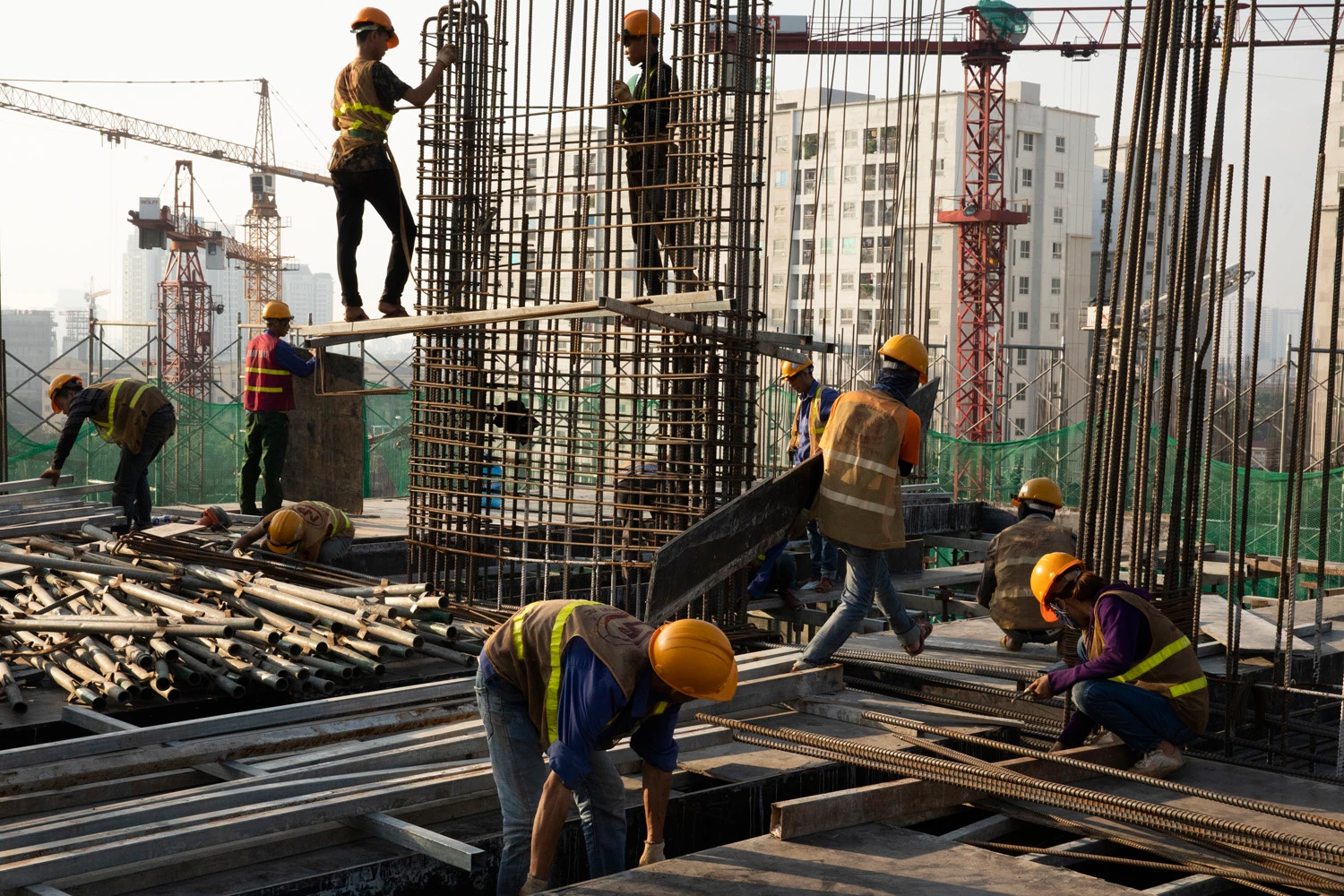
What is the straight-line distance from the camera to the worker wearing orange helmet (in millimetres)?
8531

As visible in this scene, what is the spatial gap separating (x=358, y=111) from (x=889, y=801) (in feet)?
19.6

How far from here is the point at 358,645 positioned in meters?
7.68

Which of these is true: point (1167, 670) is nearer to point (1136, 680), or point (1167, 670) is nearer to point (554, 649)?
point (1136, 680)

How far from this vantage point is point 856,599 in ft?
23.9

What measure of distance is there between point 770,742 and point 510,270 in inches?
162

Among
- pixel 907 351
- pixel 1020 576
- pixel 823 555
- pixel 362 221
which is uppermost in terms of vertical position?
pixel 362 221

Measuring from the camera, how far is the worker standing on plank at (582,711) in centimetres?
443

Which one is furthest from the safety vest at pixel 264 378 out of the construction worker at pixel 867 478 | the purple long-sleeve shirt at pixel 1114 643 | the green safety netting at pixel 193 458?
the purple long-sleeve shirt at pixel 1114 643

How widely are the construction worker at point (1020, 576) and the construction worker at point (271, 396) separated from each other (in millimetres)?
6278

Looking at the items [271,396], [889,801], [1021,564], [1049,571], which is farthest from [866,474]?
[271,396]

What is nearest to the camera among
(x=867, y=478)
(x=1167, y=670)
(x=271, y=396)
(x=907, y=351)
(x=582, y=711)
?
(x=582, y=711)

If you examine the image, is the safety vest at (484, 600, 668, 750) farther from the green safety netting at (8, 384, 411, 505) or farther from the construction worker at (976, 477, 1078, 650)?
the green safety netting at (8, 384, 411, 505)

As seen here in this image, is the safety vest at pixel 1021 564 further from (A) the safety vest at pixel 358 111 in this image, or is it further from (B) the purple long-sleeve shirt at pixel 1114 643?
(A) the safety vest at pixel 358 111

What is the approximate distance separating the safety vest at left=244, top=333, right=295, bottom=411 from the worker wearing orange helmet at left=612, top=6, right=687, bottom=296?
4.17m
